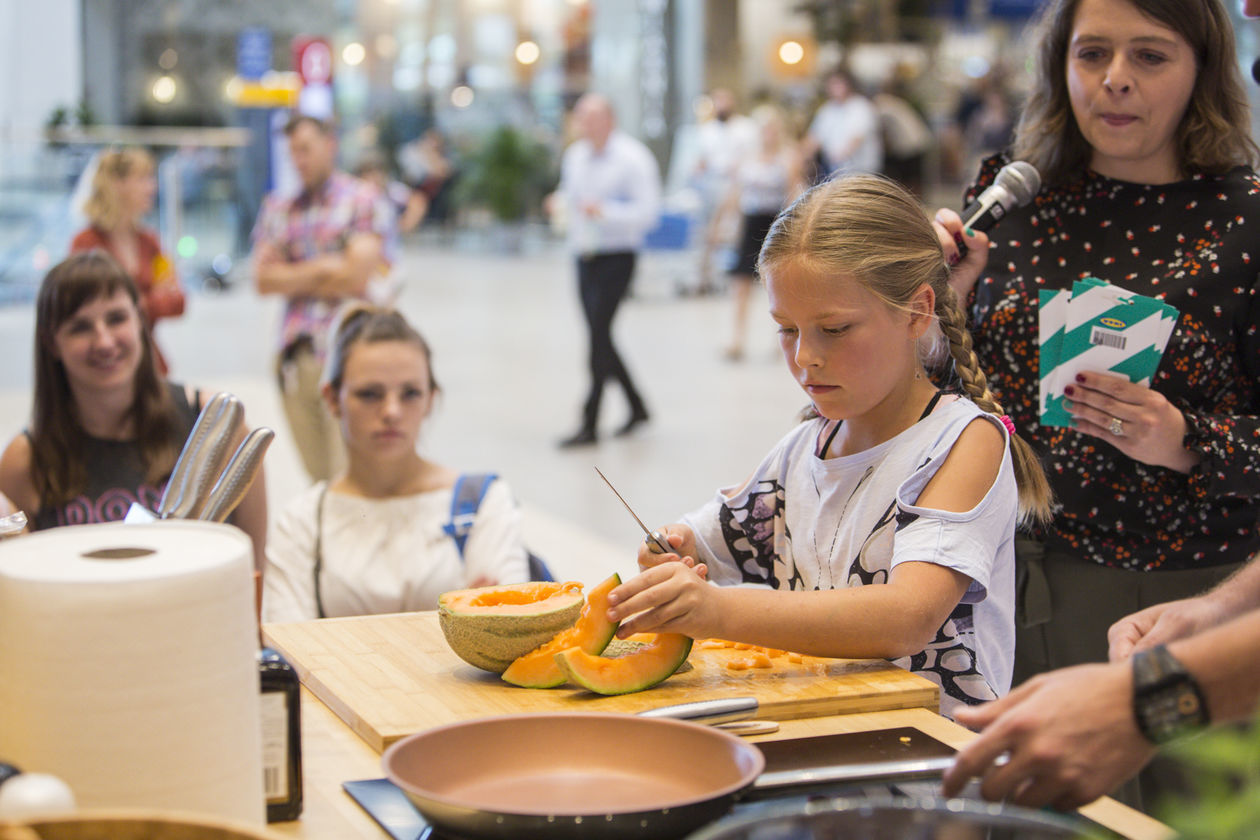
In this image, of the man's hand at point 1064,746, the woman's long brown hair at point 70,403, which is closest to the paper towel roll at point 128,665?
the man's hand at point 1064,746

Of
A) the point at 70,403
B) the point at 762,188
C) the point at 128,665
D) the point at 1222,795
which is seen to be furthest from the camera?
the point at 762,188

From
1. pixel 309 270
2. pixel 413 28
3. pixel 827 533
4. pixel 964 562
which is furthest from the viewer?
pixel 413 28

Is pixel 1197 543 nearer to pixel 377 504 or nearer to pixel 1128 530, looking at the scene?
pixel 1128 530

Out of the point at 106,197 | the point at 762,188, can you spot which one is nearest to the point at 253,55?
the point at 762,188

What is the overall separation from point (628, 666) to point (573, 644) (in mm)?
72

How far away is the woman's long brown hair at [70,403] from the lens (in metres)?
Result: 3.01

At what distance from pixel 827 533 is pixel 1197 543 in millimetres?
758

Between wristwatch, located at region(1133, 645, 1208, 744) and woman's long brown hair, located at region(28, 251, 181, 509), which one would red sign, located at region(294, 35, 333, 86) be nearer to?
woman's long brown hair, located at region(28, 251, 181, 509)

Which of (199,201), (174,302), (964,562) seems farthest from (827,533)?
Answer: (199,201)

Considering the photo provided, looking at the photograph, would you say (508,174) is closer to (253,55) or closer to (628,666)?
(253,55)

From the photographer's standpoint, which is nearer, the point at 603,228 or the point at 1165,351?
the point at 1165,351

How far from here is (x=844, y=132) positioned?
561 inches

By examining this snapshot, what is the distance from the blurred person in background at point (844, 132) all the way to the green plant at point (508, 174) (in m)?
6.68

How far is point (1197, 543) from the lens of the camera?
2.32 meters
